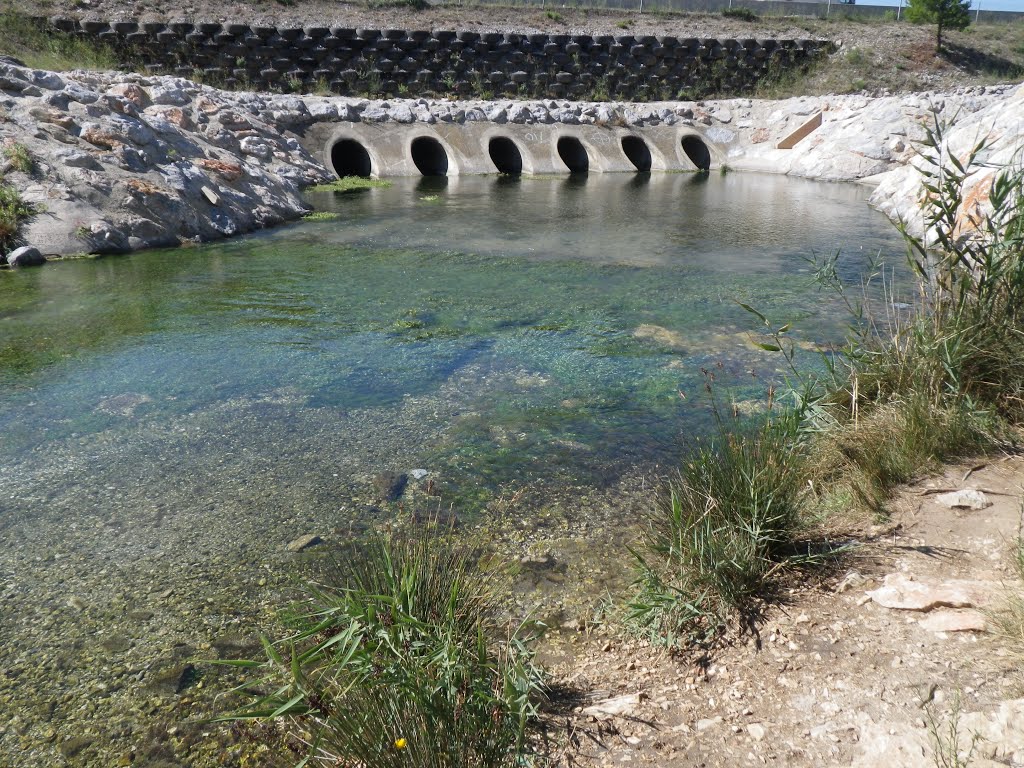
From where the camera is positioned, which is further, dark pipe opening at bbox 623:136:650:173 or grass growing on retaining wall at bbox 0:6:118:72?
dark pipe opening at bbox 623:136:650:173

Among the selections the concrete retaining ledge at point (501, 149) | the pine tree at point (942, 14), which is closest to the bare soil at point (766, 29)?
the pine tree at point (942, 14)

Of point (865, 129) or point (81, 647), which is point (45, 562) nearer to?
point (81, 647)

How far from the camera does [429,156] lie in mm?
21719

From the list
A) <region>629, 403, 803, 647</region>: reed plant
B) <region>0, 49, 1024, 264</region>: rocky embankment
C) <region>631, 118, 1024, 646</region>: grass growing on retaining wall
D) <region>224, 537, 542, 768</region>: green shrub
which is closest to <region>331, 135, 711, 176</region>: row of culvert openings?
<region>0, 49, 1024, 264</region>: rocky embankment

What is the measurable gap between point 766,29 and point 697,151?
1006cm

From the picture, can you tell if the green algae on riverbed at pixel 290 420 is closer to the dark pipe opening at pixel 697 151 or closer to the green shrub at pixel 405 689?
the green shrub at pixel 405 689

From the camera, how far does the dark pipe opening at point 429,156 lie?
2091 cm

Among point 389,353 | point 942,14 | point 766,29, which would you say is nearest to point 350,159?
point 389,353

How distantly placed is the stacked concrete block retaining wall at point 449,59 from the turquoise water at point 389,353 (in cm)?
1247

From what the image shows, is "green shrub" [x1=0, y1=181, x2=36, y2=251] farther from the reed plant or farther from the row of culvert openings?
the row of culvert openings

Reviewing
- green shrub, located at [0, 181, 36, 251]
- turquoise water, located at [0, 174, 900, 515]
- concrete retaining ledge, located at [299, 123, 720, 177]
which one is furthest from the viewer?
concrete retaining ledge, located at [299, 123, 720, 177]

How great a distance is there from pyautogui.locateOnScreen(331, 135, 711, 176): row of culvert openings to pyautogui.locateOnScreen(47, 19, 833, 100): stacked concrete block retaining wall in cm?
271

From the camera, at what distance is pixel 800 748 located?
2.32m

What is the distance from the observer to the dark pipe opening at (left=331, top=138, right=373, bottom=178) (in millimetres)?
20656
